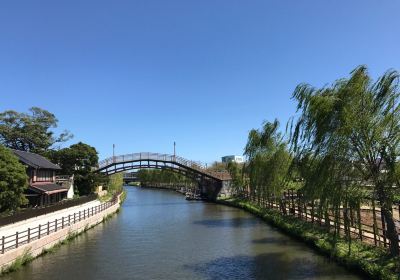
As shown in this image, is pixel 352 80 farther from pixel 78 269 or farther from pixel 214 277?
pixel 78 269

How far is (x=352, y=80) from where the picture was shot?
18.1 meters

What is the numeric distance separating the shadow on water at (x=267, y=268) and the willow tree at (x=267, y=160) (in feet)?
49.2

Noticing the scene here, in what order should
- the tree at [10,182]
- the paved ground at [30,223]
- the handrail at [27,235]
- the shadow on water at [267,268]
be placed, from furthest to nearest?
the tree at [10,182] < the paved ground at [30,223] < the handrail at [27,235] < the shadow on water at [267,268]

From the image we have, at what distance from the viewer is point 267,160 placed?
43.1m

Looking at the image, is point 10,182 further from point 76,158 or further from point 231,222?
point 76,158

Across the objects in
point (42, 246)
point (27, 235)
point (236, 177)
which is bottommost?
point (42, 246)

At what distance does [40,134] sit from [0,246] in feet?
196

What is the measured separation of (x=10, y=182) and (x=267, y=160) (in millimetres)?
24849

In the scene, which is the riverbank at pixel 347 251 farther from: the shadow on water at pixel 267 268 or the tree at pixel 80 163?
the tree at pixel 80 163

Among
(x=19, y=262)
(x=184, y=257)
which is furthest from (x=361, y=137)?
(x=19, y=262)

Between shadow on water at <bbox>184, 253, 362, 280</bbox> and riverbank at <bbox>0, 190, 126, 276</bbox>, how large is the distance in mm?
8514

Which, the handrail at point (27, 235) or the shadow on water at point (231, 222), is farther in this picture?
the shadow on water at point (231, 222)

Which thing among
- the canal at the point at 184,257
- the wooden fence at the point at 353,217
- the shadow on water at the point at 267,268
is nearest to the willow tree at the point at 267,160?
the wooden fence at the point at 353,217

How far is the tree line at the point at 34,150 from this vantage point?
102 ft
